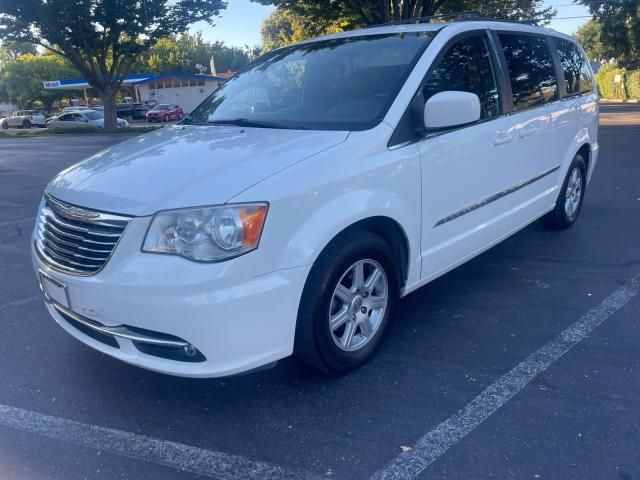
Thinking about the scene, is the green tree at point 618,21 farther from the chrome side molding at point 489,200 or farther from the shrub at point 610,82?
the chrome side molding at point 489,200

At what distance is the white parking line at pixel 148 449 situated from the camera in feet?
8.41

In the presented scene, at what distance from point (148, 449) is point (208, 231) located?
1.07 meters

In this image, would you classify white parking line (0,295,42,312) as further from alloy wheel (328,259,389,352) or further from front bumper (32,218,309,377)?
alloy wheel (328,259,389,352)

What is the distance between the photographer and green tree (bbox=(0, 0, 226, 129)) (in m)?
23.9

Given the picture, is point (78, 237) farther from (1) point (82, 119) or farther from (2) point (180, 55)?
(2) point (180, 55)

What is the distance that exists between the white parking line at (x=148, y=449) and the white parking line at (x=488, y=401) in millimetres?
408

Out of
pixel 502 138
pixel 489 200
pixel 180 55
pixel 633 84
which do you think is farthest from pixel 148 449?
pixel 180 55

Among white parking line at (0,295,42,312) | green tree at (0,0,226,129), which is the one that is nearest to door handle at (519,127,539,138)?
white parking line at (0,295,42,312)

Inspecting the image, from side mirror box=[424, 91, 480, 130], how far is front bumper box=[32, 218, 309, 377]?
125 cm

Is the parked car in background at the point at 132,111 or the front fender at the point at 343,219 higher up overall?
the parked car in background at the point at 132,111

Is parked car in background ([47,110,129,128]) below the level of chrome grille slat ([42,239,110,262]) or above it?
above

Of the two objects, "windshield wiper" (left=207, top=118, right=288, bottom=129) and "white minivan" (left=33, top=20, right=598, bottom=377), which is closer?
"white minivan" (left=33, top=20, right=598, bottom=377)

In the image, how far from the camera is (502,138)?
13.7 ft

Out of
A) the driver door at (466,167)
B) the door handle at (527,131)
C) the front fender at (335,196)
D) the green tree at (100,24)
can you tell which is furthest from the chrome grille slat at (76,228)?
the green tree at (100,24)
